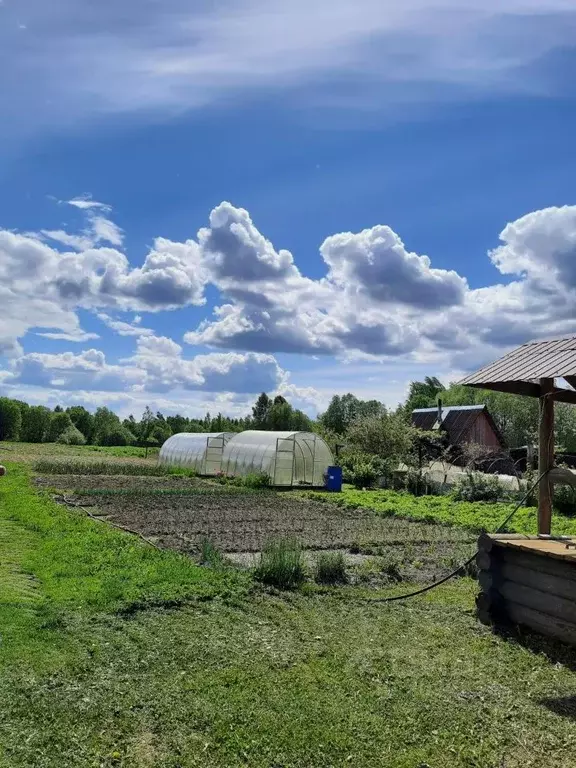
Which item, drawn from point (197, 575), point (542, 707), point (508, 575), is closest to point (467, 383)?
point (508, 575)

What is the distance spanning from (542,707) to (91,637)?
4.14m

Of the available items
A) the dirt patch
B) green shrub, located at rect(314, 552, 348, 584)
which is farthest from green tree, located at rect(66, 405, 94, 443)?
green shrub, located at rect(314, 552, 348, 584)

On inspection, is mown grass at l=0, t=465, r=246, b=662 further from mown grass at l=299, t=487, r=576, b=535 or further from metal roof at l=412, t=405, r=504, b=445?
metal roof at l=412, t=405, r=504, b=445

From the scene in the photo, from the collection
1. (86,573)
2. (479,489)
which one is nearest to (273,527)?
(86,573)

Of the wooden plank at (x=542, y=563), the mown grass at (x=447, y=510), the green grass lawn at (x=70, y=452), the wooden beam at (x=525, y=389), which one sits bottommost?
the green grass lawn at (x=70, y=452)

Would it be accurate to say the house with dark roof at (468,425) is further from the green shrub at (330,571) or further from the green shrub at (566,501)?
the green shrub at (330,571)

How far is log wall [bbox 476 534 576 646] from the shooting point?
7316 millimetres

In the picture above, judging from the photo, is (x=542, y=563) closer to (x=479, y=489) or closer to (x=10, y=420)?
(x=479, y=489)

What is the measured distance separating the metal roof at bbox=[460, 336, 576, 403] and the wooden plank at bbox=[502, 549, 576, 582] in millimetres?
1892

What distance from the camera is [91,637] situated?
22.5ft

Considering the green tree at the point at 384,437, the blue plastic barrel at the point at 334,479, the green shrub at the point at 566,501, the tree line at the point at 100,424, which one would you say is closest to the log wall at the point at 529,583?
the green shrub at the point at 566,501

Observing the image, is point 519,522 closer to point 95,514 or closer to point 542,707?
point 95,514

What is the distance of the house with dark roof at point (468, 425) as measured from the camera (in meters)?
42.1

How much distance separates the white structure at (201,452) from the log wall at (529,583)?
27.3 m
